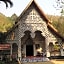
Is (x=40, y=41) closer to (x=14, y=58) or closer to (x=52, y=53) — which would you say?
(x=52, y=53)

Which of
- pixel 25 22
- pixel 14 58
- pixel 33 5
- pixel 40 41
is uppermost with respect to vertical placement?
pixel 33 5

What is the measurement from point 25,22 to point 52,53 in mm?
5805

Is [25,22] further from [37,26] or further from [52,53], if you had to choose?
[52,53]

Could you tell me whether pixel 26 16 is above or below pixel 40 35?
above

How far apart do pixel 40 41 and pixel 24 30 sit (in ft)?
10.5

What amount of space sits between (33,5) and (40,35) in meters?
4.32

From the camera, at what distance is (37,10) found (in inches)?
1249

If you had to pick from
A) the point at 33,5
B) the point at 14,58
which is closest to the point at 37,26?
Result: the point at 33,5

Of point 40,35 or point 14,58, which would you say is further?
point 40,35

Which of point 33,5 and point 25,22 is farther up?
point 33,5

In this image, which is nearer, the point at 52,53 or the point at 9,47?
the point at 9,47

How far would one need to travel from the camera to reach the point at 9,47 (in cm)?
2973

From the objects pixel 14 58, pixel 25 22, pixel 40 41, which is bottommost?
pixel 14 58

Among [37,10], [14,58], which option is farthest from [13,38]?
[37,10]
